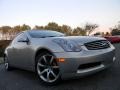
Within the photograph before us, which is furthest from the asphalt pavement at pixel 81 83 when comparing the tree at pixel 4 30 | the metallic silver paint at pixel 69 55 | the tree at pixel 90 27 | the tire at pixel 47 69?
the tree at pixel 4 30

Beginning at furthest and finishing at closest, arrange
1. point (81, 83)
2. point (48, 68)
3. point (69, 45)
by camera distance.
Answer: point (48, 68)
point (81, 83)
point (69, 45)

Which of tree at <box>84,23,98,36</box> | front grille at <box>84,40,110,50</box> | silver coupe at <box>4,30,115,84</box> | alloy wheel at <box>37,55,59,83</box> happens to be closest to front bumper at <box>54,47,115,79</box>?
silver coupe at <box>4,30,115,84</box>

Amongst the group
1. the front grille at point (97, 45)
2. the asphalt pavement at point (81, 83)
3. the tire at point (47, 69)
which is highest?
the front grille at point (97, 45)

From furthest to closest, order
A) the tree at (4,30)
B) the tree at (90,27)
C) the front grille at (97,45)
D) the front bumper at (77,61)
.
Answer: the tree at (4,30), the tree at (90,27), the front grille at (97,45), the front bumper at (77,61)

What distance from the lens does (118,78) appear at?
457 centimetres

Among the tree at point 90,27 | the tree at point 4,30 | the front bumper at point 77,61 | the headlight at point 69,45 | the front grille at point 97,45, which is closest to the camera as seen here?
the front bumper at point 77,61

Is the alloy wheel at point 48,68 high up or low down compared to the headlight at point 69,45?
down

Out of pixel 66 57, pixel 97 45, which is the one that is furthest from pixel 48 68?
pixel 97 45

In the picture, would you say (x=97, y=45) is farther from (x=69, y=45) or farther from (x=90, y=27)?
(x=90, y=27)

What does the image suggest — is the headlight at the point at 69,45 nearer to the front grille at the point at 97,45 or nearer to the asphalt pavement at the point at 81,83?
the front grille at the point at 97,45

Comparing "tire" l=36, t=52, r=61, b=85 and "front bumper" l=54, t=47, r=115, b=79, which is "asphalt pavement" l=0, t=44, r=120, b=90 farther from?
"front bumper" l=54, t=47, r=115, b=79

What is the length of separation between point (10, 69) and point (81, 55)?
153 inches

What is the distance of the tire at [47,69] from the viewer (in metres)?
4.41

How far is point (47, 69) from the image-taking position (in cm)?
464
